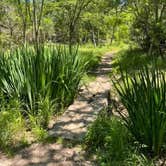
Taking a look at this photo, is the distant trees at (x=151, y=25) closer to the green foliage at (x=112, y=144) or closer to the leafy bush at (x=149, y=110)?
the green foliage at (x=112, y=144)

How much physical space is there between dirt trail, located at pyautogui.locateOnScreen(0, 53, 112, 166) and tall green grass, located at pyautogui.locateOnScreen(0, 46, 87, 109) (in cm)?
37

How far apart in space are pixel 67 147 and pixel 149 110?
114cm

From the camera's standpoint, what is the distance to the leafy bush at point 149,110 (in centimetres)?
366

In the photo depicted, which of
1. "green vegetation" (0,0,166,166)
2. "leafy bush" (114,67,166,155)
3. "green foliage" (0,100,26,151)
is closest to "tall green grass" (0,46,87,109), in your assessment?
"green vegetation" (0,0,166,166)

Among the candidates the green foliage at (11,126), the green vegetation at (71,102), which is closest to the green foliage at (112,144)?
the green vegetation at (71,102)

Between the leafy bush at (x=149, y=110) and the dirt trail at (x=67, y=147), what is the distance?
2.24 feet

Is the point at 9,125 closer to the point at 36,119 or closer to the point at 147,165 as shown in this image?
the point at 36,119

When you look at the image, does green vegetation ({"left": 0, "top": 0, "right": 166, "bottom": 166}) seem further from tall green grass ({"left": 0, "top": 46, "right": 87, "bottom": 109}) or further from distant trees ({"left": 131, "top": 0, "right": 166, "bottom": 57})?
distant trees ({"left": 131, "top": 0, "right": 166, "bottom": 57})

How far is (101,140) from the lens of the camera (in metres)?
4.11

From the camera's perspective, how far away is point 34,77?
17.1 feet

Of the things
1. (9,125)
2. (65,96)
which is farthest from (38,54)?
(9,125)

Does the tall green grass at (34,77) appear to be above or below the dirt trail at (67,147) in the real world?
above

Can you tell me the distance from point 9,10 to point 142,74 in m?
18.7

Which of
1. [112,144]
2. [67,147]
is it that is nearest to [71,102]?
[67,147]
